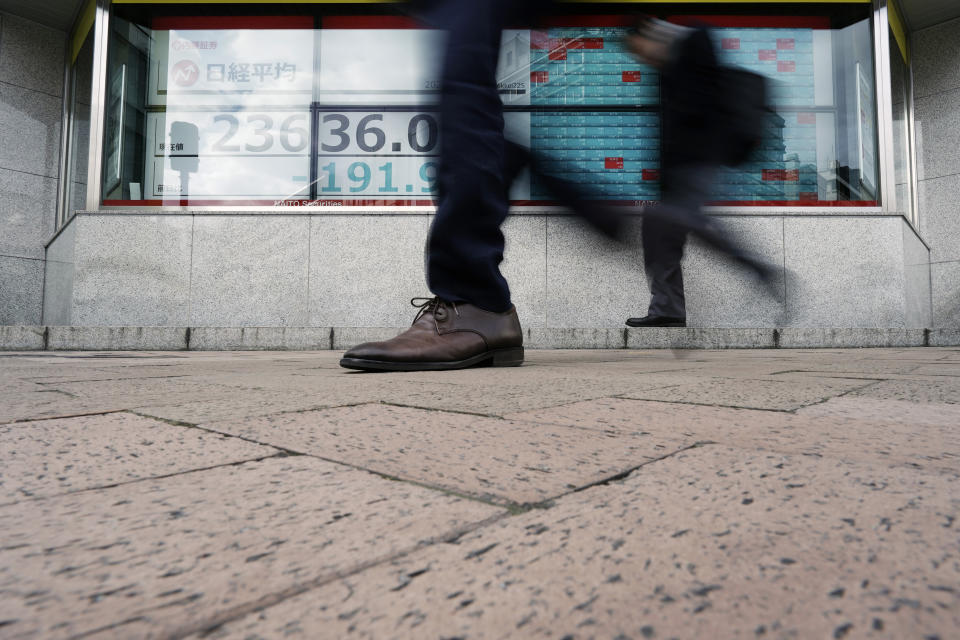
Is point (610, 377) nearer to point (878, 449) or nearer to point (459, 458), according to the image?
point (878, 449)

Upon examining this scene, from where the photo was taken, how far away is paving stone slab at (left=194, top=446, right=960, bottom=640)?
32 cm

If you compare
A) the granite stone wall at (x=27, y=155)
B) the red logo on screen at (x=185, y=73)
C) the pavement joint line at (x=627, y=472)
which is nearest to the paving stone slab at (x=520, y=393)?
the pavement joint line at (x=627, y=472)

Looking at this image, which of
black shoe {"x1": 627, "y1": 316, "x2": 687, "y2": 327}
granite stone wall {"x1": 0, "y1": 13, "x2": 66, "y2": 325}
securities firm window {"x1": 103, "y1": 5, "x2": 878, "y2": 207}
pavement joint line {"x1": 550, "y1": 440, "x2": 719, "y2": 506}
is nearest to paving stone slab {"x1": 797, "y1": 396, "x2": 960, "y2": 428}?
pavement joint line {"x1": 550, "y1": 440, "x2": 719, "y2": 506}

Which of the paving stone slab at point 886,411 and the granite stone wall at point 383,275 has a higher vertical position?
the granite stone wall at point 383,275

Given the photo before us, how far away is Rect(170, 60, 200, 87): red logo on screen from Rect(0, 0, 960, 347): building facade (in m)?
0.02

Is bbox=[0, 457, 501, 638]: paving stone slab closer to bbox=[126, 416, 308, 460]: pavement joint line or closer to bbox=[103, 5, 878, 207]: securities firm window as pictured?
bbox=[126, 416, 308, 460]: pavement joint line

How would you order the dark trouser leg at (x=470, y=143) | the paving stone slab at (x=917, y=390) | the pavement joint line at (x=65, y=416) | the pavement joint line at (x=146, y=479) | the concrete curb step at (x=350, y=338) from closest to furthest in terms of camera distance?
the pavement joint line at (x=146, y=479)
the pavement joint line at (x=65, y=416)
the paving stone slab at (x=917, y=390)
the dark trouser leg at (x=470, y=143)
the concrete curb step at (x=350, y=338)

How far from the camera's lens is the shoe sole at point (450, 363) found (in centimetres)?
201

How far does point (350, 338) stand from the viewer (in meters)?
4.87

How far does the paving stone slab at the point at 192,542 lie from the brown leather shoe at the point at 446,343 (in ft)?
4.51

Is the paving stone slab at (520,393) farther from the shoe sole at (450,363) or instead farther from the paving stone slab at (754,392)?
the shoe sole at (450,363)

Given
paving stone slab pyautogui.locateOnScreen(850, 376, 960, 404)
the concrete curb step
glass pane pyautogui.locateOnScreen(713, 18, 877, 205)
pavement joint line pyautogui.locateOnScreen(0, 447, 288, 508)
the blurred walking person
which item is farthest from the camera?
glass pane pyautogui.locateOnScreen(713, 18, 877, 205)

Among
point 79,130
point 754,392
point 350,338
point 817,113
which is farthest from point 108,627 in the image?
point 79,130

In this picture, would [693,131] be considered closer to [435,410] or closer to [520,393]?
[520,393]
